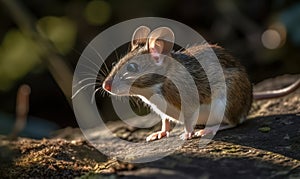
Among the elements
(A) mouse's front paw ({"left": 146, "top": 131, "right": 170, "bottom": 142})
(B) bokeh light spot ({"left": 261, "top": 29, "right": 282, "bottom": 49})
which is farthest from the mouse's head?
(B) bokeh light spot ({"left": 261, "top": 29, "right": 282, "bottom": 49})

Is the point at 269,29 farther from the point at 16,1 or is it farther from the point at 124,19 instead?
the point at 16,1

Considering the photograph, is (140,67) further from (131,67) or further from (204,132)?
(204,132)

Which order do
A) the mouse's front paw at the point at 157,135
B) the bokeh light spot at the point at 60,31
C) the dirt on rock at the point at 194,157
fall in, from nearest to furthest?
the dirt on rock at the point at 194,157
the mouse's front paw at the point at 157,135
the bokeh light spot at the point at 60,31

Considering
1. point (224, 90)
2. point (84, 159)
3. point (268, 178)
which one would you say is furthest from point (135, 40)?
point (268, 178)

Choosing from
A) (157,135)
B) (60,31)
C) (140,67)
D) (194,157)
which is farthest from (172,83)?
(60,31)

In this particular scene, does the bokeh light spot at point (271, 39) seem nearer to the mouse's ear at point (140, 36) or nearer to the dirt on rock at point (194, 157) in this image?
the dirt on rock at point (194, 157)

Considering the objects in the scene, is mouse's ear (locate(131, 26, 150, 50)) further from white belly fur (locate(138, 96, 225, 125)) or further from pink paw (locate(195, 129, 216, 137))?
pink paw (locate(195, 129, 216, 137))

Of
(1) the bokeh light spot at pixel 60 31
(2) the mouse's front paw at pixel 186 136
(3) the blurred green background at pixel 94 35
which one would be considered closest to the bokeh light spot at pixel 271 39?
(3) the blurred green background at pixel 94 35
